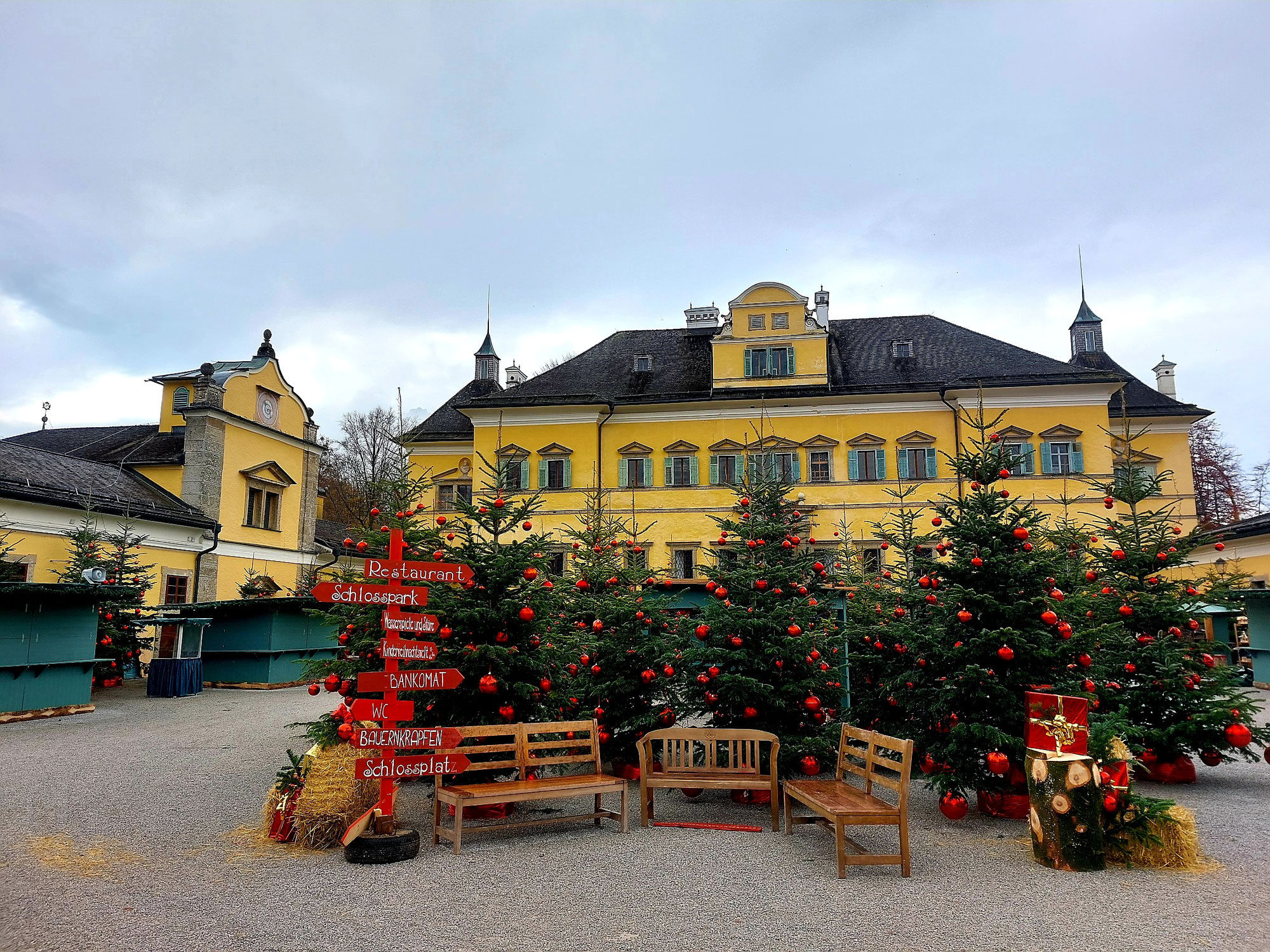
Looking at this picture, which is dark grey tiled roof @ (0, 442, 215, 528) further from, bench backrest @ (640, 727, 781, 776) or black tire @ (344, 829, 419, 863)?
bench backrest @ (640, 727, 781, 776)

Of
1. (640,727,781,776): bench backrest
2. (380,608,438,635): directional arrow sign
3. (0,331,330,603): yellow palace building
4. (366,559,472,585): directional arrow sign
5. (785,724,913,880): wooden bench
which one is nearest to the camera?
(785,724,913,880): wooden bench

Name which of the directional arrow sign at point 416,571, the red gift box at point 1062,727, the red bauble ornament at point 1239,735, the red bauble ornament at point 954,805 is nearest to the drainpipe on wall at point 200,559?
the directional arrow sign at point 416,571

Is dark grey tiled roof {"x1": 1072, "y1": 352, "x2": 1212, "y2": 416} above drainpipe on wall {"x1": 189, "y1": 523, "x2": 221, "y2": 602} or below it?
above

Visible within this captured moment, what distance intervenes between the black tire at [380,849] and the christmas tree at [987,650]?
4.67 metres

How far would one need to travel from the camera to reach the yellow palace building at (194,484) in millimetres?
25562

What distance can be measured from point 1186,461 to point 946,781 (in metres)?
33.0

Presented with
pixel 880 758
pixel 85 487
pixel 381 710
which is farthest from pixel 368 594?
pixel 85 487

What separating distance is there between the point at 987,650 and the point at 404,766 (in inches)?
209

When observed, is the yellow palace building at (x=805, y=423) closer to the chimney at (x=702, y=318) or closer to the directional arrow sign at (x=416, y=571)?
the chimney at (x=702, y=318)

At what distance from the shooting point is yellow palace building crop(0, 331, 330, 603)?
25.6m

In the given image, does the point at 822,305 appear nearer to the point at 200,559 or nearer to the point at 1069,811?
the point at 200,559

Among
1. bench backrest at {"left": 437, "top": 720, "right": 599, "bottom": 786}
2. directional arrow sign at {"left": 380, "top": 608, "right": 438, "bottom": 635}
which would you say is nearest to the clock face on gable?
bench backrest at {"left": 437, "top": 720, "right": 599, "bottom": 786}

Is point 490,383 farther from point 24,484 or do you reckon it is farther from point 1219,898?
point 1219,898

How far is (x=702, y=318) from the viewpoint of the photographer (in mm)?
41344
